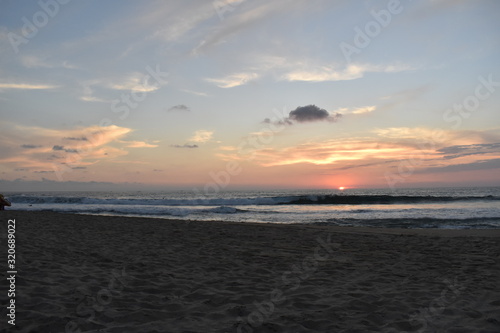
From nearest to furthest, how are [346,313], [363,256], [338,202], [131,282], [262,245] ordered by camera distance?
[346,313], [131,282], [363,256], [262,245], [338,202]

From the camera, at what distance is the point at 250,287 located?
6.02 m

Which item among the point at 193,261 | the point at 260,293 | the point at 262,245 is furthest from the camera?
the point at 262,245

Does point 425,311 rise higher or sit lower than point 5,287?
lower

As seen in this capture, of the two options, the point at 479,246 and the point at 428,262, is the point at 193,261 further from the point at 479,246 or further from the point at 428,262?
the point at 479,246

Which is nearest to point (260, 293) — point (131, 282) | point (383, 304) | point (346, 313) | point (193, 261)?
point (346, 313)

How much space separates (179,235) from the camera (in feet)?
41.7

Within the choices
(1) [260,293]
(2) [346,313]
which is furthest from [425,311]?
(1) [260,293]

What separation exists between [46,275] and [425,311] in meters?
6.47

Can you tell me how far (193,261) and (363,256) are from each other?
15.1ft

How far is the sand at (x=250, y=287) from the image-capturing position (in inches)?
174

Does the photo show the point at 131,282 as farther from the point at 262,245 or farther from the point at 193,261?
the point at 262,245

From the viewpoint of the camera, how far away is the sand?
4422 mm

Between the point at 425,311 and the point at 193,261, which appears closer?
the point at 425,311

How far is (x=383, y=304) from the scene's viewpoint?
521 cm
